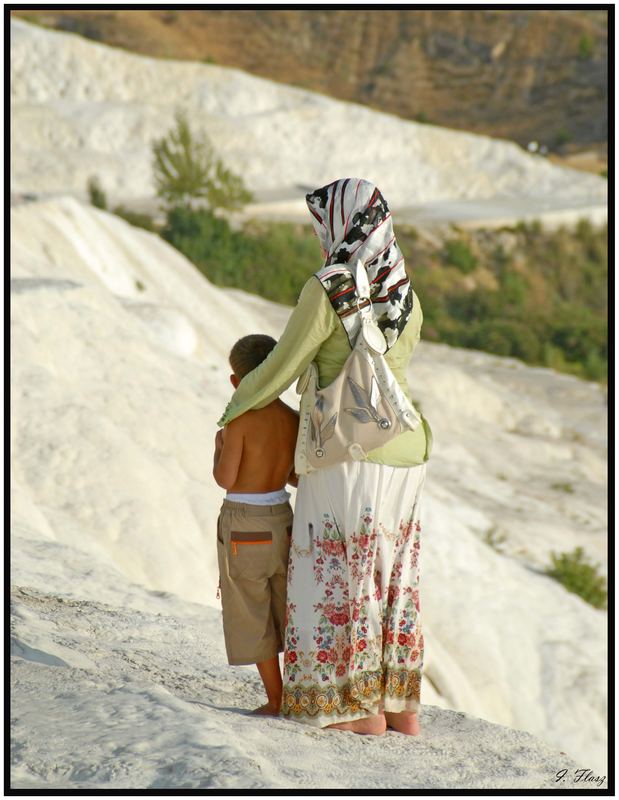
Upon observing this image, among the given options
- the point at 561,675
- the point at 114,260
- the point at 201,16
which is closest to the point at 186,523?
the point at 561,675

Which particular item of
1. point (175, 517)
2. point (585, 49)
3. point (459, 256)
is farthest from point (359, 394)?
point (585, 49)

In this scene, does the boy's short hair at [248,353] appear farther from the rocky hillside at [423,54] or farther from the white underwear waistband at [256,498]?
the rocky hillside at [423,54]

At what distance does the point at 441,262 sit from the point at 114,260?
18.3 meters

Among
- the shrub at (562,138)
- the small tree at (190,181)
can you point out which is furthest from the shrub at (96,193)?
the shrub at (562,138)

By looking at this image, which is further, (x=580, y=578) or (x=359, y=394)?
(x=580, y=578)

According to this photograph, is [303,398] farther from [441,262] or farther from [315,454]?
[441,262]

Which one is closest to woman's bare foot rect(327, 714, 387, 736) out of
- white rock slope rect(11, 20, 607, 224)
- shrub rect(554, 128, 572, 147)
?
white rock slope rect(11, 20, 607, 224)

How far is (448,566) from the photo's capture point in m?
9.41

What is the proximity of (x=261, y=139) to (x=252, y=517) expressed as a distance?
35197 mm

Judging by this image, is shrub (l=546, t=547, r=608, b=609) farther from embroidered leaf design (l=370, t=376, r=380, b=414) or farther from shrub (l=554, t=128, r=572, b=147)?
shrub (l=554, t=128, r=572, b=147)

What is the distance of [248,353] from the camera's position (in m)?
3.90

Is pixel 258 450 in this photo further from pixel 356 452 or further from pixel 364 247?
pixel 364 247

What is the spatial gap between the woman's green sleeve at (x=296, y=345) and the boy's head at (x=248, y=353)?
0.15 meters

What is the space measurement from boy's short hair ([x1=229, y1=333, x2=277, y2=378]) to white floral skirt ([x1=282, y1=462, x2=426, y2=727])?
412mm
